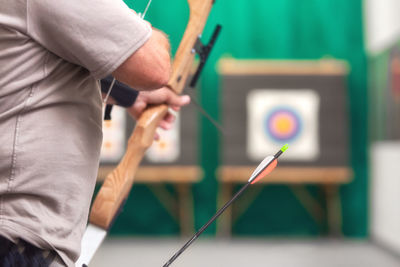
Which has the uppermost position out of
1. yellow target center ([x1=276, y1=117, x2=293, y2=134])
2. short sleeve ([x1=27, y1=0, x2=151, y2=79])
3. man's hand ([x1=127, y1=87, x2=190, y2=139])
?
short sleeve ([x1=27, y1=0, x2=151, y2=79])

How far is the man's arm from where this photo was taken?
0.61 m

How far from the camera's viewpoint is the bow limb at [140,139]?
32.9 inches

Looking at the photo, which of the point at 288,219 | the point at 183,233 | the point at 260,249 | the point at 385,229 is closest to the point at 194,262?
the point at 260,249

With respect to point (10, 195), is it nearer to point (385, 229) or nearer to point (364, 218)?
point (385, 229)

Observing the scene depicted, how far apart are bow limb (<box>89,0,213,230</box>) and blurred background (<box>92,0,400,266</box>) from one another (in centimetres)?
271

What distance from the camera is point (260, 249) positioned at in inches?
135

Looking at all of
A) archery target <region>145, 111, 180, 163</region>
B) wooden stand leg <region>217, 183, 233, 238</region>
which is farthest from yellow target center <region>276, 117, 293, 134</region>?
archery target <region>145, 111, 180, 163</region>

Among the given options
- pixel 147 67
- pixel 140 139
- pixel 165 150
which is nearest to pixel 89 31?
pixel 147 67

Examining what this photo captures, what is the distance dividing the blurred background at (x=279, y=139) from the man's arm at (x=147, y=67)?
118 inches

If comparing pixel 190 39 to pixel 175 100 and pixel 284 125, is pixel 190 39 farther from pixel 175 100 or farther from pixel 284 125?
pixel 284 125

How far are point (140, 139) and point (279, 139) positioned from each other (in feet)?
9.85

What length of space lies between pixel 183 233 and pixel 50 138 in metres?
3.28

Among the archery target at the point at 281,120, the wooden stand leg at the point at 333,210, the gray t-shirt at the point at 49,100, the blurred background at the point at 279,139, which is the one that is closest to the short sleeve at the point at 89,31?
the gray t-shirt at the point at 49,100

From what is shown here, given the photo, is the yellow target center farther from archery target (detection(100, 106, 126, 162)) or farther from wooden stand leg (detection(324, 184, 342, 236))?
archery target (detection(100, 106, 126, 162))
